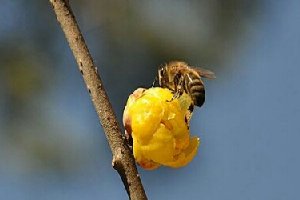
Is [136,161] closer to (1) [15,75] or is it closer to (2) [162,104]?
(2) [162,104]

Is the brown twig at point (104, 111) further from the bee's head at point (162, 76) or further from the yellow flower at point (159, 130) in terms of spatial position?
the bee's head at point (162, 76)

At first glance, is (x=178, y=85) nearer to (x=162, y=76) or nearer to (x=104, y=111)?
(x=162, y=76)

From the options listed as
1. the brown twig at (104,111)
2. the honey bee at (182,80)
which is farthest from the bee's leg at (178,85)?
the brown twig at (104,111)

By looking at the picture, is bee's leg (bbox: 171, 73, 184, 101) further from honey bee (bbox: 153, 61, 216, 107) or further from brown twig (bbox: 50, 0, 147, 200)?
brown twig (bbox: 50, 0, 147, 200)

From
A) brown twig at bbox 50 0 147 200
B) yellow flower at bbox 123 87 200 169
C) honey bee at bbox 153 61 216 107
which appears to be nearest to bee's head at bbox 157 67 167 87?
honey bee at bbox 153 61 216 107

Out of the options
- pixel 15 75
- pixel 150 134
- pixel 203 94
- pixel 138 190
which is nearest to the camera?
pixel 138 190

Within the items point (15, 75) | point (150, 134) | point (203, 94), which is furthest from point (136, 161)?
point (15, 75)
